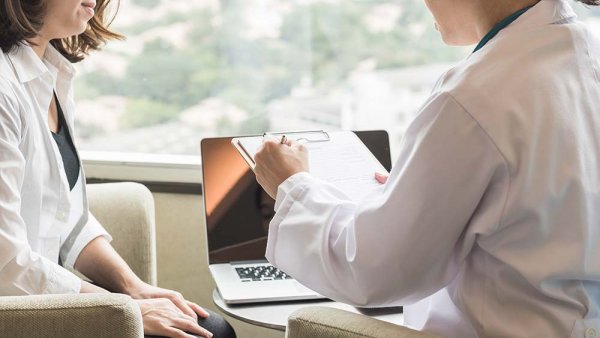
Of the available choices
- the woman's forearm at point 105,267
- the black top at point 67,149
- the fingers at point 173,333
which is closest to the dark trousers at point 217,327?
the fingers at point 173,333

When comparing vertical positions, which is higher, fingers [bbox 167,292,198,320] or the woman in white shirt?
the woman in white shirt

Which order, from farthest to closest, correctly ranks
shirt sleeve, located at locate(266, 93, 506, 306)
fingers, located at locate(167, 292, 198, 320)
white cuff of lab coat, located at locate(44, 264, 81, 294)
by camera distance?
fingers, located at locate(167, 292, 198, 320) < white cuff of lab coat, located at locate(44, 264, 81, 294) < shirt sleeve, located at locate(266, 93, 506, 306)

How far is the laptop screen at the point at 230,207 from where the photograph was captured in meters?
1.98

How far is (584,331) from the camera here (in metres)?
1.33

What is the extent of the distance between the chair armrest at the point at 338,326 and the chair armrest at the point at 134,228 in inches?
35.2

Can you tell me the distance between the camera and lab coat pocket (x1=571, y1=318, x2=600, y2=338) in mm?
1330

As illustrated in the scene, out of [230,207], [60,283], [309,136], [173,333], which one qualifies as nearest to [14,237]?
[60,283]

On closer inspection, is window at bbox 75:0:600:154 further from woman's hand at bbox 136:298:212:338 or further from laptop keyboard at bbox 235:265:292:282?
woman's hand at bbox 136:298:212:338

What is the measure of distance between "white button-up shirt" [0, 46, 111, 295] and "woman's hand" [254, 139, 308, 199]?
50 centimetres

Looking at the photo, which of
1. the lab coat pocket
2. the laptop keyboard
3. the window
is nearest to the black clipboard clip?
the laptop keyboard

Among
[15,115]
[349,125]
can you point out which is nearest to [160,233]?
[349,125]

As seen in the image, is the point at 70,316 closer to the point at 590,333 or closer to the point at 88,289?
the point at 88,289

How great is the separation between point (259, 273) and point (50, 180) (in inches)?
19.1

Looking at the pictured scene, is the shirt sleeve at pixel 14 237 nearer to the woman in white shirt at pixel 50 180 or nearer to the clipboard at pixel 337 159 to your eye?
the woman in white shirt at pixel 50 180
